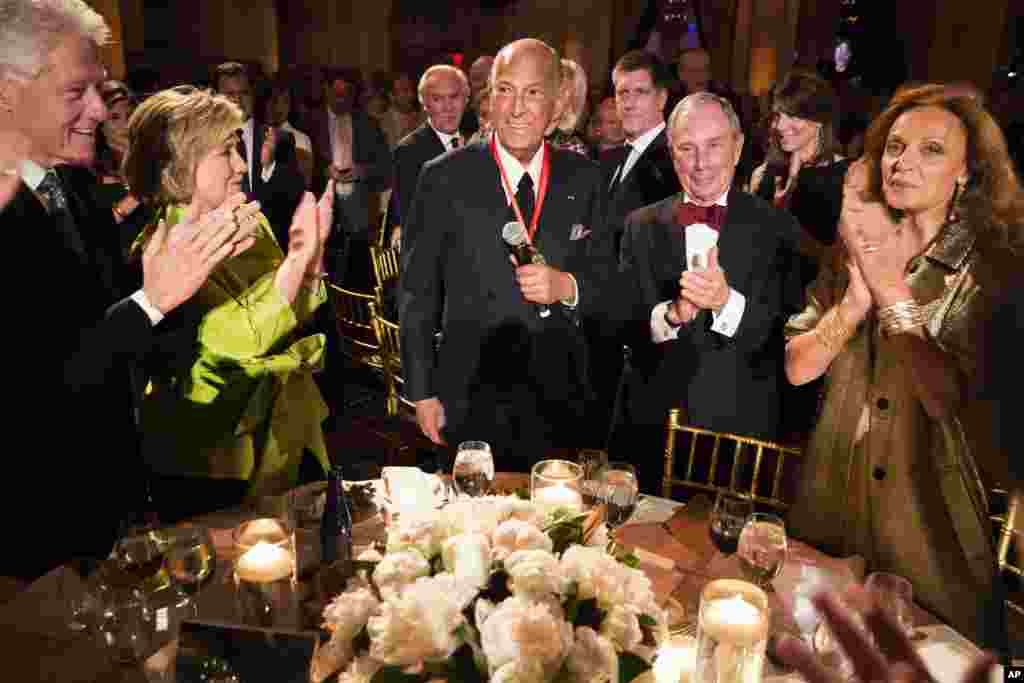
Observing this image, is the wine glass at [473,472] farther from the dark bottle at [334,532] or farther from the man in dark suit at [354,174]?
the man in dark suit at [354,174]

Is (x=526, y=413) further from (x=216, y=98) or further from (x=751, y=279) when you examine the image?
(x=216, y=98)

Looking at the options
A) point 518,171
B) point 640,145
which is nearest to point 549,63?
point 518,171

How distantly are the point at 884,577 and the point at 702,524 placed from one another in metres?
0.44

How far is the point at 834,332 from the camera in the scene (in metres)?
1.96

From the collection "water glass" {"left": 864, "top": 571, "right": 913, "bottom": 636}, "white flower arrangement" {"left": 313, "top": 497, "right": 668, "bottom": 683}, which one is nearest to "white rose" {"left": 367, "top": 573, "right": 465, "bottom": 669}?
"white flower arrangement" {"left": 313, "top": 497, "right": 668, "bottom": 683}

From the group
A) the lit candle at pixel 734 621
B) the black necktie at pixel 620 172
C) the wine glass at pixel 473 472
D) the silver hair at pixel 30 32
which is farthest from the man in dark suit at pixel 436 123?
the lit candle at pixel 734 621

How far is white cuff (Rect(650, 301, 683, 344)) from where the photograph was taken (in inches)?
98.9

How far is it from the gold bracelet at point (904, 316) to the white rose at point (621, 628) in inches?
46.8

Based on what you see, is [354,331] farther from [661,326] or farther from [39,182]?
[39,182]

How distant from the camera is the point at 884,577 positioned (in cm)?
132

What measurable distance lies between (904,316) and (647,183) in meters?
2.00

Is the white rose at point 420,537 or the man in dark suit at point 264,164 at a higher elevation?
the man in dark suit at point 264,164

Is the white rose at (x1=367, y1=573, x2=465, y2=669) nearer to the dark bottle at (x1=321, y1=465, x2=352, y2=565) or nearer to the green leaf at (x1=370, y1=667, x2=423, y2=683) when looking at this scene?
the green leaf at (x1=370, y1=667, x2=423, y2=683)

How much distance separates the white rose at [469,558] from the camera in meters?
0.97
